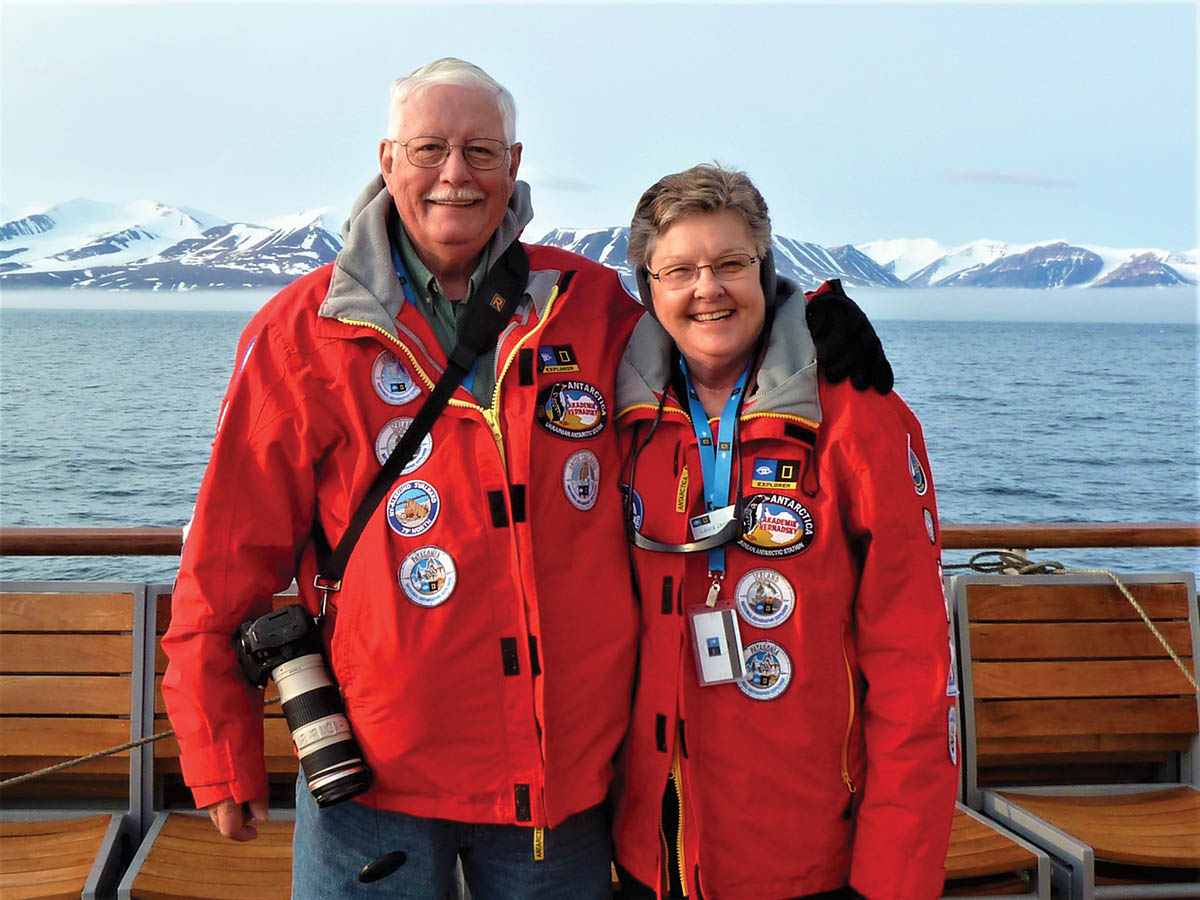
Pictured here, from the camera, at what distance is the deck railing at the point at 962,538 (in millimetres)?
2986

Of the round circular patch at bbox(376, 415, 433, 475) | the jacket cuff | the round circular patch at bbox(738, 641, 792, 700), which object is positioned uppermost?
the round circular patch at bbox(376, 415, 433, 475)

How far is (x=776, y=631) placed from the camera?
5.75 feet

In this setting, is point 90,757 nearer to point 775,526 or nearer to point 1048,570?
point 775,526

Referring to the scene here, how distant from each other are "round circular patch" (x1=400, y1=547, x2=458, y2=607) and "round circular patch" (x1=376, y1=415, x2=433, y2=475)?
14 cm

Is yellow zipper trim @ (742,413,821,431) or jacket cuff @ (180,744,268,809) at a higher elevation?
yellow zipper trim @ (742,413,821,431)

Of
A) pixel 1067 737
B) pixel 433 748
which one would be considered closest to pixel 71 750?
pixel 433 748

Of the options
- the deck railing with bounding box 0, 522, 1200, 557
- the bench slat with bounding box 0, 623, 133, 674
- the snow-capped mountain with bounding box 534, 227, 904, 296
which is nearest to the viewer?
the bench slat with bounding box 0, 623, 133, 674

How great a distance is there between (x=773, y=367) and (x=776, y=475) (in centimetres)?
18

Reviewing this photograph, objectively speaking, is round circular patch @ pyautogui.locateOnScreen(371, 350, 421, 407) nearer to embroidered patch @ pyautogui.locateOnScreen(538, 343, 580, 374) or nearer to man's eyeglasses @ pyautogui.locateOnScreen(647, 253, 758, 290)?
embroidered patch @ pyautogui.locateOnScreen(538, 343, 580, 374)

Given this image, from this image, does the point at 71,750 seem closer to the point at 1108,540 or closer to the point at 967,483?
the point at 1108,540

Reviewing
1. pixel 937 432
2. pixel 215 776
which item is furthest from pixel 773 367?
pixel 937 432

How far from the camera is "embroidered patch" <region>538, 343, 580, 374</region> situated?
1.83 meters

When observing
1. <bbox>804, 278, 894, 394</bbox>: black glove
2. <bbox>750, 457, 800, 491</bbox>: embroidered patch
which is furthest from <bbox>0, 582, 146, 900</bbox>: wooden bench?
<bbox>804, 278, 894, 394</bbox>: black glove

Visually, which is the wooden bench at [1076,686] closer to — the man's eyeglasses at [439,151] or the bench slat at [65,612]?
the man's eyeglasses at [439,151]
